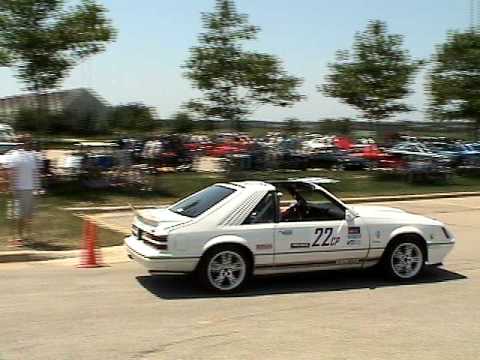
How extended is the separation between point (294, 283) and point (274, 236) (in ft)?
2.96

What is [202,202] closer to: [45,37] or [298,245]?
[298,245]

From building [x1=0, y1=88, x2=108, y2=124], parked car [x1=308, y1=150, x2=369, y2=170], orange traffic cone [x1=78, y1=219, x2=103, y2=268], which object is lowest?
orange traffic cone [x1=78, y1=219, x2=103, y2=268]

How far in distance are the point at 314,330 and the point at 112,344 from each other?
194 centimetres

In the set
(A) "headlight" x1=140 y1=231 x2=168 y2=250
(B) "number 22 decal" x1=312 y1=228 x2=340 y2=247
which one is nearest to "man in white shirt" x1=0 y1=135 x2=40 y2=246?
(A) "headlight" x1=140 y1=231 x2=168 y2=250

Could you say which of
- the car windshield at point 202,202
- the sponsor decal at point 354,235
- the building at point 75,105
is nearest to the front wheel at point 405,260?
the sponsor decal at point 354,235

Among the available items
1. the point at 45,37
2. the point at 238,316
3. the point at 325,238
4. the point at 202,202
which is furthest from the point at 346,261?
the point at 45,37

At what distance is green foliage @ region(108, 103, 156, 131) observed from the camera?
71000 mm

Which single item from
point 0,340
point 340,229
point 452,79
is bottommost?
point 0,340

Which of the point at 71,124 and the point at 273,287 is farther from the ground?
the point at 71,124

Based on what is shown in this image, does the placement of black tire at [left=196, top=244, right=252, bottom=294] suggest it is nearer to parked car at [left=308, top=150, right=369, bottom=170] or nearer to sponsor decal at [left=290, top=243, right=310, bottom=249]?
sponsor decal at [left=290, top=243, right=310, bottom=249]

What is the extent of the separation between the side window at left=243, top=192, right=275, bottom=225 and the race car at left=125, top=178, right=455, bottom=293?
1cm

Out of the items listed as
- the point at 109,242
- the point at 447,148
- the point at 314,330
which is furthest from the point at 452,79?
the point at 314,330

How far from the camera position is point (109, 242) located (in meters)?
12.8

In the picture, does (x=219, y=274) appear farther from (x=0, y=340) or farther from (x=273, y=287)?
(x=0, y=340)
